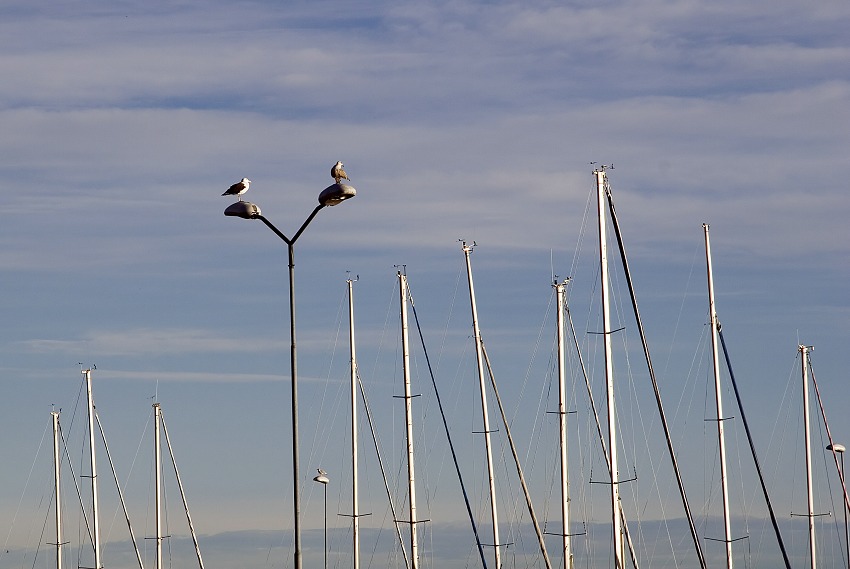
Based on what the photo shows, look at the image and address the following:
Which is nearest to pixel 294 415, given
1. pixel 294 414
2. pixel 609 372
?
pixel 294 414

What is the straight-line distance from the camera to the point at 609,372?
46.4 m

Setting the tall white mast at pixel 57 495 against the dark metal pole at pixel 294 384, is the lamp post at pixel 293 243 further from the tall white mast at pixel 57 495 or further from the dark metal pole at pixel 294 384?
the tall white mast at pixel 57 495

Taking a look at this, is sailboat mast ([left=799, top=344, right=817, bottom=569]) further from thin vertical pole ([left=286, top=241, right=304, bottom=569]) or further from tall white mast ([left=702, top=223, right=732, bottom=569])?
thin vertical pole ([left=286, top=241, right=304, bottom=569])

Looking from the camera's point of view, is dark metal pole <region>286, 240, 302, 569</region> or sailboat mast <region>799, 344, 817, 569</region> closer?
dark metal pole <region>286, 240, 302, 569</region>

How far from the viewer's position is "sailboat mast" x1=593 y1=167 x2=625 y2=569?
151 feet

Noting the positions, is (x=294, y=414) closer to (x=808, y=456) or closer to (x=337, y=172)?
(x=337, y=172)

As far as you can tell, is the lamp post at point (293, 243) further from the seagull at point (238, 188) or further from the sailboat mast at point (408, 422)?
the sailboat mast at point (408, 422)

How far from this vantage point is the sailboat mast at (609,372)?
151ft

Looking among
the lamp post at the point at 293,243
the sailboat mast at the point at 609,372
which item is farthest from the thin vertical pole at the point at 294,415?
the sailboat mast at the point at 609,372

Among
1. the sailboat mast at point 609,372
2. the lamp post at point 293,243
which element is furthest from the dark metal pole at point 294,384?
the sailboat mast at point 609,372

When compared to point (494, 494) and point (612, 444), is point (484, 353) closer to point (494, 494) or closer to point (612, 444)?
point (494, 494)

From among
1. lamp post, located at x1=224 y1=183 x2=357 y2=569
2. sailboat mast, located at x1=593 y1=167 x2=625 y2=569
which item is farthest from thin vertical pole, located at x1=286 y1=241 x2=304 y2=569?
sailboat mast, located at x1=593 y1=167 x2=625 y2=569

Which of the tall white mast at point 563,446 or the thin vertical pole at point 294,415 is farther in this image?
the tall white mast at point 563,446

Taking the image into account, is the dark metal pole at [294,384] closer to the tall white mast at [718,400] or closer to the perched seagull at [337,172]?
the perched seagull at [337,172]
